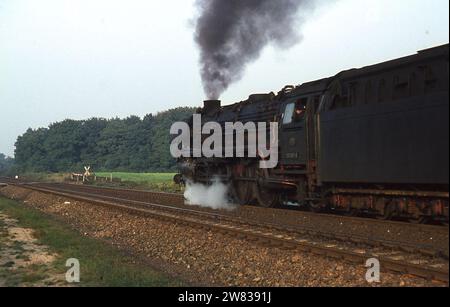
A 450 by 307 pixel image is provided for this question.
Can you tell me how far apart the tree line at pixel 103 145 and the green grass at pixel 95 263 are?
6572 centimetres

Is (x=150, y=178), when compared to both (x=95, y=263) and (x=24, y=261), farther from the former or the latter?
(x=95, y=263)

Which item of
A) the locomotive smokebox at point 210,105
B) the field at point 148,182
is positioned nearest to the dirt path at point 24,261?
the locomotive smokebox at point 210,105

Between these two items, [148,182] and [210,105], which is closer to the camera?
[210,105]

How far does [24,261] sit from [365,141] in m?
7.83

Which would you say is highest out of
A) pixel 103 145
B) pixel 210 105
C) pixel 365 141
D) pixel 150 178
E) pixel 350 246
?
pixel 103 145

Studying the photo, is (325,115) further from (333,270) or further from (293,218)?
(333,270)

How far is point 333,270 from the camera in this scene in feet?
26.5

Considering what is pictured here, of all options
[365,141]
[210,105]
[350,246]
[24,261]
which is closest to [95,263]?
[24,261]

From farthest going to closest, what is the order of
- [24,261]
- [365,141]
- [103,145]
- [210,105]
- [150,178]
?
[103,145] → [150,178] → [210,105] → [365,141] → [24,261]

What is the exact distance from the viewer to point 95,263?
357 inches

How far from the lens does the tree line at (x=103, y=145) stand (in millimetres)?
89312

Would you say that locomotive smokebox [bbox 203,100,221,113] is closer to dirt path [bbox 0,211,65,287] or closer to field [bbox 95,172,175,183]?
dirt path [bbox 0,211,65,287]
